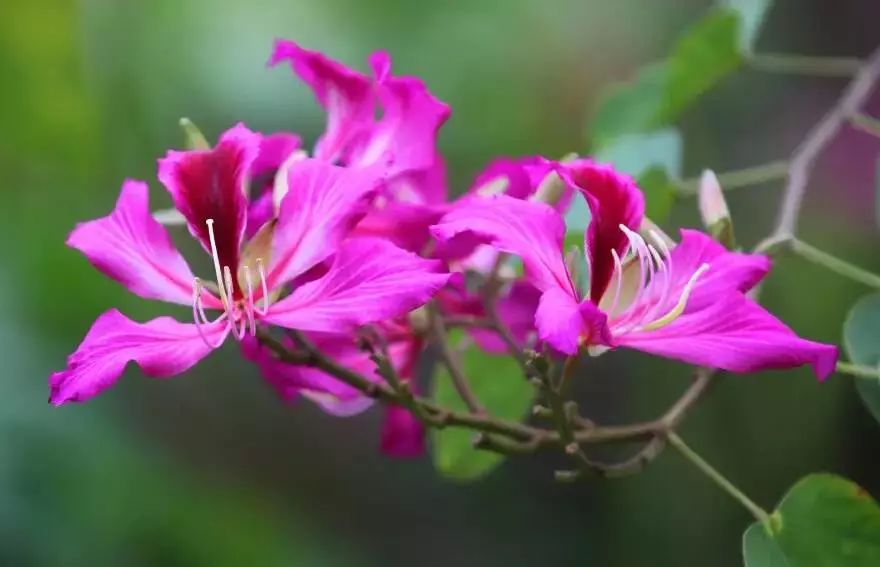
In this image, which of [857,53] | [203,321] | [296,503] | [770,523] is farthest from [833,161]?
[203,321]

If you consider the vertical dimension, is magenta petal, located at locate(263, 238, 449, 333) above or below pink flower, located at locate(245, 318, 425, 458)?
above

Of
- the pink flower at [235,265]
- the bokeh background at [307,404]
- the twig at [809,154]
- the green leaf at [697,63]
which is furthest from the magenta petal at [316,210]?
the bokeh background at [307,404]

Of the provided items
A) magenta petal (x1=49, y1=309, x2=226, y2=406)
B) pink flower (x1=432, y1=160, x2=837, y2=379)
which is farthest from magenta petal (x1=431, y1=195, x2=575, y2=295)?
magenta petal (x1=49, y1=309, x2=226, y2=406)

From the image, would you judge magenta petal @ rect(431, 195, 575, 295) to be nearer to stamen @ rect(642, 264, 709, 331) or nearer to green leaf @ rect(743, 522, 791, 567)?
stamen @ rect(642, 264, 709, 331)

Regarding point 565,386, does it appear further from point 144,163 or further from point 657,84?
point 144,163

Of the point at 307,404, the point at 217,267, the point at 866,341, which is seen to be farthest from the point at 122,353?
the point at 307,404

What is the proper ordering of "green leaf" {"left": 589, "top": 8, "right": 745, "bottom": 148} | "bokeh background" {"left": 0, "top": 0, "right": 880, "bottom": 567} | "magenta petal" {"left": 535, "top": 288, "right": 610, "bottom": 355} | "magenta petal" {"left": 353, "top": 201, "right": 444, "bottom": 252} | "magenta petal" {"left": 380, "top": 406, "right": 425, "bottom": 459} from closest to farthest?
"magenta petal" {"left": 535, "top": 288, "right": 610, "bottom": 355} < "magenta petal" {"left": 353, "top": 201, "right": 444, "bottom": 252} < "magenta petal" {"left": 380, "top": 406, "right": 425, "bottom": 459} < "green leaf" {"left": 589, "top": 8, "right": 745, "bottom": 148} < "bokeh background" {"left": 0, "top": 0, "right": 880, "bottom": 567}

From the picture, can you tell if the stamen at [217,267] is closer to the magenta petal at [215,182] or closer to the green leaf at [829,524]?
the magenta petal at [215,182]
